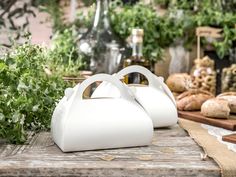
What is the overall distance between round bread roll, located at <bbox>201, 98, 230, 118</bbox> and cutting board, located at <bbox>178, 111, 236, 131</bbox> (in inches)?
0.5

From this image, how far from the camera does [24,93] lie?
755mm

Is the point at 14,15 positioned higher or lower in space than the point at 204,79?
higher

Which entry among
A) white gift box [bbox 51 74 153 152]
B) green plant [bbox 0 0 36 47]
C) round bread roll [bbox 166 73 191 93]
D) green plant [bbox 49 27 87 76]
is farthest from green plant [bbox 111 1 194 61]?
white gift box [bbox 51 74 153 152]

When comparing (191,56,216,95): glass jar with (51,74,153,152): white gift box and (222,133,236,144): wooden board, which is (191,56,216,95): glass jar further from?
(51,74,153,152): white gift box

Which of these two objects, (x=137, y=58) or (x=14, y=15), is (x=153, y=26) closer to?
(x=137, y=58)

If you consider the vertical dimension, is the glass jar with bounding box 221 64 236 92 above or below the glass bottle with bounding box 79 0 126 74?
below

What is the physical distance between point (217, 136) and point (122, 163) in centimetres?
31

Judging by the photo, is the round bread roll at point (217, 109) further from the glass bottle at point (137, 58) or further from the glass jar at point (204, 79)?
the glass jar at point (204, 79)

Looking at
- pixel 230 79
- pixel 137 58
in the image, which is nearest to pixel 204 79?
pixel 230 79

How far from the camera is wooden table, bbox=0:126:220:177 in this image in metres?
0.59

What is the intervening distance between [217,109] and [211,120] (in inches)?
1.4

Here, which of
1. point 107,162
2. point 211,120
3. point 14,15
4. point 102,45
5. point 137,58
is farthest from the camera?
point 14,15

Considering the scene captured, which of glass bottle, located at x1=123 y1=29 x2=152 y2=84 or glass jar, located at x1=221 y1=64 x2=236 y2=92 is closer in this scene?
glass bottle, located at x1=123 y1=29 x2=152 y2=84

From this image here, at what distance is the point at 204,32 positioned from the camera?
1701 millimetres
